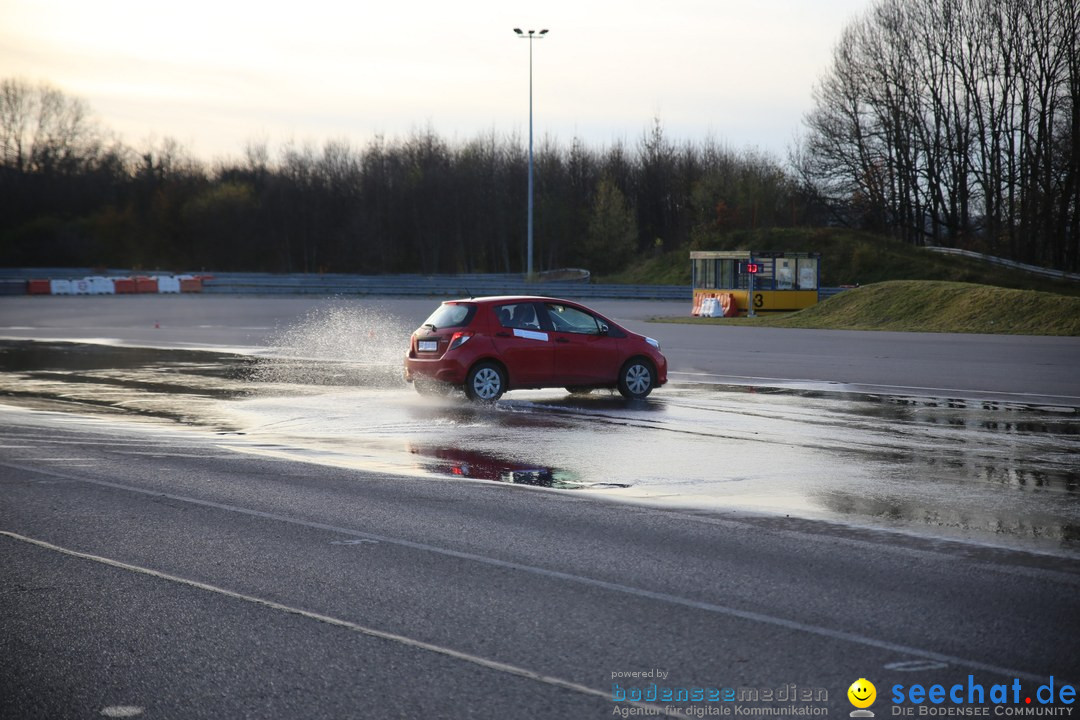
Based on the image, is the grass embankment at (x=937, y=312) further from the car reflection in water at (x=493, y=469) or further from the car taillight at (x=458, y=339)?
the car reflection in water at (x=493, y=469)

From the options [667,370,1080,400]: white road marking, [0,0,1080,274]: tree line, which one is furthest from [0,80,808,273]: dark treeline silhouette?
[667,370,1080,400]: white road marking

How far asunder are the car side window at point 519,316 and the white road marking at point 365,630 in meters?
9.13

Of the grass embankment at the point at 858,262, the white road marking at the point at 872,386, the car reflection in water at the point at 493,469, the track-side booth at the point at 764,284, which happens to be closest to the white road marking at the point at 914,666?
the car reflection in water at the point at 493,469

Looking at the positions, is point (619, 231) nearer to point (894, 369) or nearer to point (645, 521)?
point (894, 369)

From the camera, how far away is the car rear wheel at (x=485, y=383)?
51.3 feet

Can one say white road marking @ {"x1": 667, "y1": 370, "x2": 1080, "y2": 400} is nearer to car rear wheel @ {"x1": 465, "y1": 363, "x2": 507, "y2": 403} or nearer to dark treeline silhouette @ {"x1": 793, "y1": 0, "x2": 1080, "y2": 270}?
car rear wheel @ {"x1": 465, "y1": 363, "x2": 507, "y2": 403}

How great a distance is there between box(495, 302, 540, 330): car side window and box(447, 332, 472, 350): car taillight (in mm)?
557

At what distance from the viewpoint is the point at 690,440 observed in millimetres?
12188

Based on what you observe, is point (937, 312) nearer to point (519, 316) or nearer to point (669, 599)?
point (519, 316)

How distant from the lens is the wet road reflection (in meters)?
8.71

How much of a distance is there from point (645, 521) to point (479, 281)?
196 ft

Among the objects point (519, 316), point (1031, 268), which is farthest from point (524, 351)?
point (1031, 268)

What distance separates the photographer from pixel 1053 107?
64.4 m

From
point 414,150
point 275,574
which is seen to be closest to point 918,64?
point 414,150
